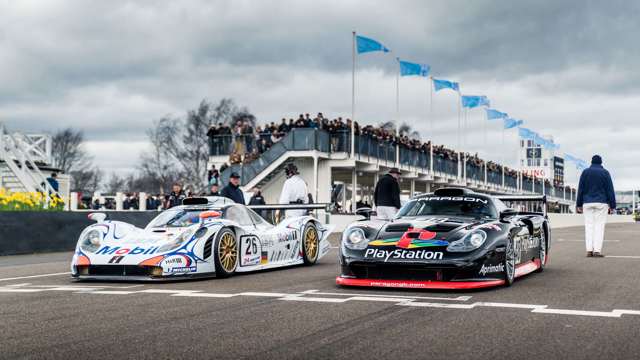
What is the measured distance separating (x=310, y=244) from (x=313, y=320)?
23.4 feet

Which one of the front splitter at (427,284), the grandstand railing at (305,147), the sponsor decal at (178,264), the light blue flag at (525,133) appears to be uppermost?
the light blue flag at (525,133)

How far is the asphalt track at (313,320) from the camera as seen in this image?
5.82 m

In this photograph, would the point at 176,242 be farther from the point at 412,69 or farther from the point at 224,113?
the point at 224,113

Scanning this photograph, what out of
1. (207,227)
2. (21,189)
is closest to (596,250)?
(207,227)

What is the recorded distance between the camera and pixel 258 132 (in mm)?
34250

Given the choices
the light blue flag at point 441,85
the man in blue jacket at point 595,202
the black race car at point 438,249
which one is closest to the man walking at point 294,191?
the man in blue jacket at point 595,202

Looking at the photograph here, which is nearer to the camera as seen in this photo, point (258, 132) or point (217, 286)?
point (217, 286)

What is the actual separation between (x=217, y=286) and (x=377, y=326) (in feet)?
12.9

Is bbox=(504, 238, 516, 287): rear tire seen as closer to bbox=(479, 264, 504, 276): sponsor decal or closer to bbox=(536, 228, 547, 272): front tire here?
bbox=(479, 264, 504, 276): sponsor decal

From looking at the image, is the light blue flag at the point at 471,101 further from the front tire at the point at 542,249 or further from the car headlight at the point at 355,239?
the car headlight at the point at 355,239

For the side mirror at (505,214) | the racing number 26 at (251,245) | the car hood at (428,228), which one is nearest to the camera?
the car hood at (428,228)

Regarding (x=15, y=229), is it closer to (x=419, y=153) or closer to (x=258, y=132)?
(x=258, y=132)

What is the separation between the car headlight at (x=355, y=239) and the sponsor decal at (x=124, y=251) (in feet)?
8.62

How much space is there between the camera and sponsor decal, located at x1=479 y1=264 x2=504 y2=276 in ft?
31.0
